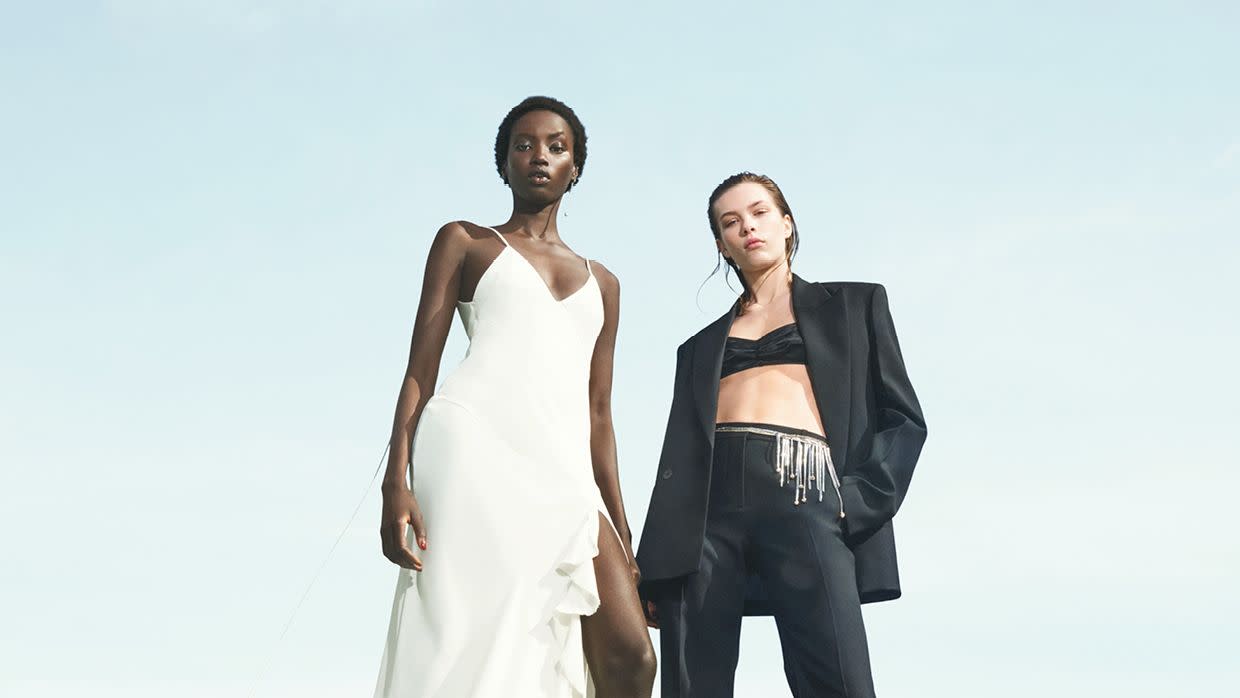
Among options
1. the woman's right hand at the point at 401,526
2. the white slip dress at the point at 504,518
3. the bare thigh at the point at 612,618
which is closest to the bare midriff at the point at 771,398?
the white slip dress at the point at 504,518

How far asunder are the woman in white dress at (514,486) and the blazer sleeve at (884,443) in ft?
2.68

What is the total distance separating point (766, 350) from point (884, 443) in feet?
1.81

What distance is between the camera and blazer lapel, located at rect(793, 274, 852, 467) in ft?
17.3

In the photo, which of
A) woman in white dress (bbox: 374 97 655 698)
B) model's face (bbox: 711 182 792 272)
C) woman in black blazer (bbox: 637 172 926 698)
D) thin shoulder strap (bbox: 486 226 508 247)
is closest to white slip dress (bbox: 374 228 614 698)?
A: woman in white dress (bbox: 374 97 655 698)

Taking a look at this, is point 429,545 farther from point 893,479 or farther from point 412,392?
point 893,479

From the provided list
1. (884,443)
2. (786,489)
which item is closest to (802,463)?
(786,489)

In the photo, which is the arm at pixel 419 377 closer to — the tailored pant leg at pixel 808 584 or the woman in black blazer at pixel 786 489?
the woman in black blazer at pixel 786 489

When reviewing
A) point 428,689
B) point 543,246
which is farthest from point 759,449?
point 428,689

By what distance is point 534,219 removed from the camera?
209 inches

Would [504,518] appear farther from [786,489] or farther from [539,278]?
[786,489]

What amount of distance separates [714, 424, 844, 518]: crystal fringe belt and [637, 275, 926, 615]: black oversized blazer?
62 mm

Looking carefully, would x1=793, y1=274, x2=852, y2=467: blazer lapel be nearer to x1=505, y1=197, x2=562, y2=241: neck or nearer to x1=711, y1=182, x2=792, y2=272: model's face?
x1=711, y1=182, x2=792, y2=272: model's face

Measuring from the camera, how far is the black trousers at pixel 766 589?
4945 millimetres

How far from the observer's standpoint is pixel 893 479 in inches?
202
